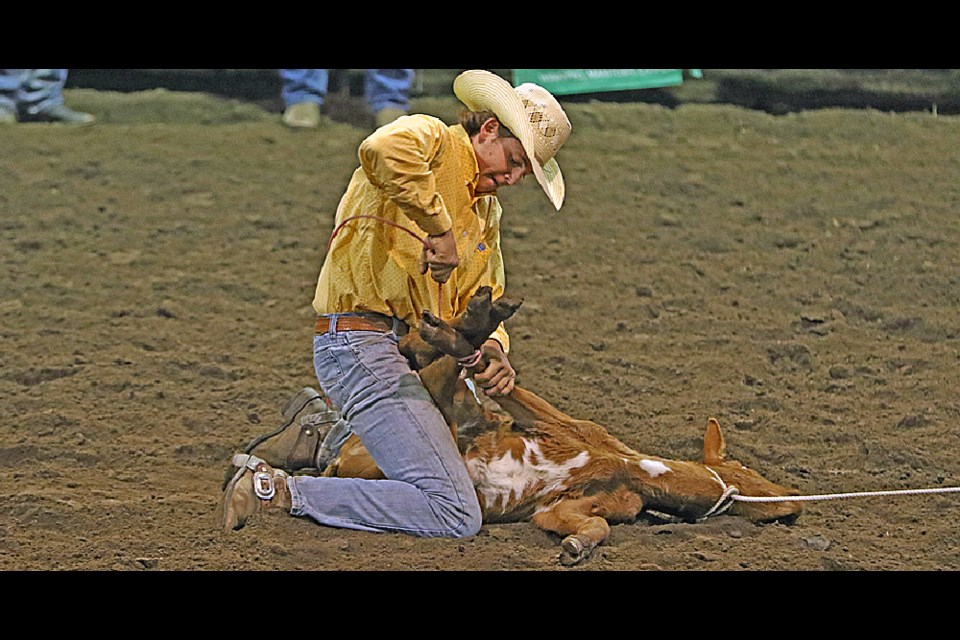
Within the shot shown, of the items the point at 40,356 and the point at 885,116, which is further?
the point at 885,116

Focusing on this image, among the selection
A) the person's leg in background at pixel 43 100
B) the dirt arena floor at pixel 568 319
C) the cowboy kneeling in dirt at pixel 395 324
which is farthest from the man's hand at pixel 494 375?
the person's leg in background at pixel 43 100

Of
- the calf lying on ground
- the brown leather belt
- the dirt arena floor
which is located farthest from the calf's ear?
the brown leather belt

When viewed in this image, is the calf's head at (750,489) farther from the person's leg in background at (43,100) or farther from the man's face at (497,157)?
the person's leg in background at (43,100)

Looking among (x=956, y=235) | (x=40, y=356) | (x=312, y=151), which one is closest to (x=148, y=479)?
(x=40, y=356)

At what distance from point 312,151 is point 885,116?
3366 mm

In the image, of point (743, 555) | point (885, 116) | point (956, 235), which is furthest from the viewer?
point (885, 116)

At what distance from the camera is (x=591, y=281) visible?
5.66 meters

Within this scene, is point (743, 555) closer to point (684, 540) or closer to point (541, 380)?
point (684, 540)

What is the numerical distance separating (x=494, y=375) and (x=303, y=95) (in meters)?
4.24

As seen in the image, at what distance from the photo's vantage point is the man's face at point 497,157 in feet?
11.1

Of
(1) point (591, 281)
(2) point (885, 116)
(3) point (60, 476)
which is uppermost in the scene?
(2) point (885, 116)

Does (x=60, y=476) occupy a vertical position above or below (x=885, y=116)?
below

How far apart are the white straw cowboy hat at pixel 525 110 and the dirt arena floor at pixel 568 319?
1056 millimetres

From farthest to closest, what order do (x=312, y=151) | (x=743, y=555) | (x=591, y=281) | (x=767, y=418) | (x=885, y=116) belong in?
(x=885, y=116) < (x=312, y=151) < (x=591, y=281) < (x=767, y=418) < (x=743, y=555)
